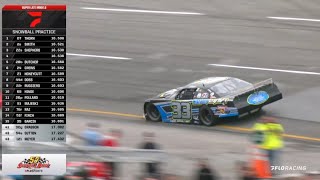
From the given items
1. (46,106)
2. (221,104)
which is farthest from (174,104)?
(46,106)

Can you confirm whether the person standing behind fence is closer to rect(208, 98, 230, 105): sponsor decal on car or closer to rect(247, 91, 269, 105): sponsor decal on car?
rect(208, 98, 230, 105): sponsor decal on car

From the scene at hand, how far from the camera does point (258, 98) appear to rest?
2470cm

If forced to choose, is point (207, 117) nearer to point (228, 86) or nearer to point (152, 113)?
point (228, 86)

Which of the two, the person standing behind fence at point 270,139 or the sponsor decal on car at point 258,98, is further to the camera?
the sponsor decal on car at point 258,98

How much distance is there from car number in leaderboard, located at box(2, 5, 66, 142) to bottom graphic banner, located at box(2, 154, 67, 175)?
45cm

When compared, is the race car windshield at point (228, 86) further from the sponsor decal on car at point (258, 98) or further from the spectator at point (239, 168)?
the spectator at point (239, 168)

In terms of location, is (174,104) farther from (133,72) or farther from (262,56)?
(262,56)

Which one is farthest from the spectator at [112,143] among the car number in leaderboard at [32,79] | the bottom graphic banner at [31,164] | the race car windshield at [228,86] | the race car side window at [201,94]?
the race car windshield at [228,86]

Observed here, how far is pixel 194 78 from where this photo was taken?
93.3 feet

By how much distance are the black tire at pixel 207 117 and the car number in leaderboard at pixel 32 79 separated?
1025 cm

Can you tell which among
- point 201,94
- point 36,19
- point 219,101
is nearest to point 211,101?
point 219,101

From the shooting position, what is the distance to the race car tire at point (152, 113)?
25547 millimetres

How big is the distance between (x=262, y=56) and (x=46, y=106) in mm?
16547

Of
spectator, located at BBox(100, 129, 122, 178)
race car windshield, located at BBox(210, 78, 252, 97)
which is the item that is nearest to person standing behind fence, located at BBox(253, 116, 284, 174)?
spectator, located at BBox(100, 129, 122, 178)
